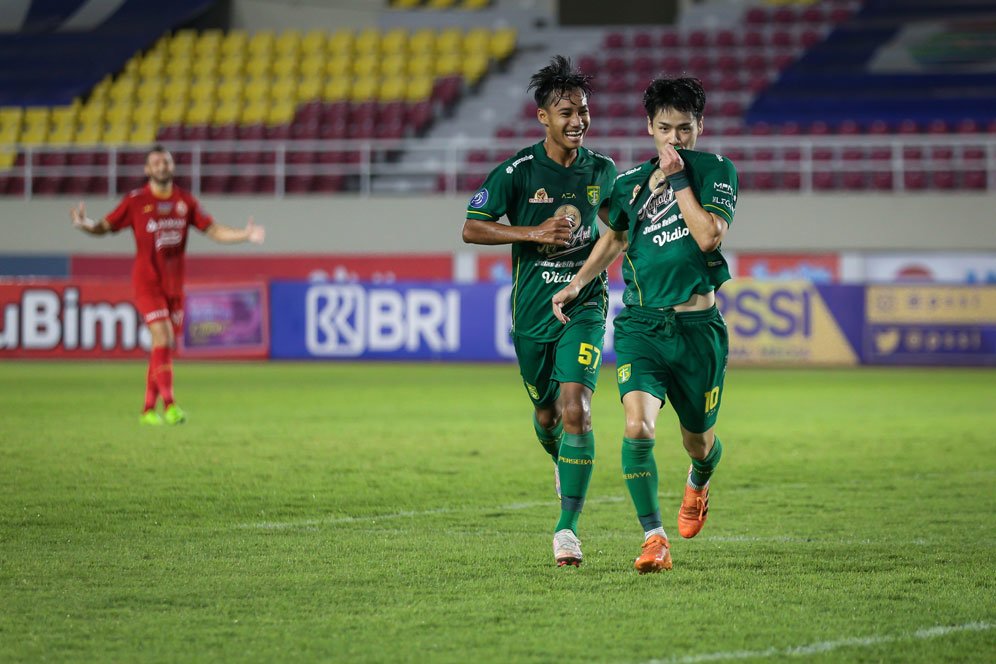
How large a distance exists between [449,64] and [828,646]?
2776cm

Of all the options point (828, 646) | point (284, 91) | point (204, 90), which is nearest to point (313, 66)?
point (284, 91)

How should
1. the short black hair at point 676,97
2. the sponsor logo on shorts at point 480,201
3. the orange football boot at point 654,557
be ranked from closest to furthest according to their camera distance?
the orange football boot at point 654,557, the short black hair at point 676,97, the sponsor logo on shorts at point 480,201

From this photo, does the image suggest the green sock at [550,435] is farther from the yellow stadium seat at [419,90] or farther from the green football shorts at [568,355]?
→ the yellow stadium seat at [419,90]

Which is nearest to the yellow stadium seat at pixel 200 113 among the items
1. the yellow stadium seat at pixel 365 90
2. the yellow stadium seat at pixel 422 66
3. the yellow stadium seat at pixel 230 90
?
the yellow stadium seat at pixel 230 90

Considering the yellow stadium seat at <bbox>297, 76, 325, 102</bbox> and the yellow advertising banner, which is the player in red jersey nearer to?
the yellow advertising banner

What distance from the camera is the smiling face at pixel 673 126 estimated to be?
6500 millimetres

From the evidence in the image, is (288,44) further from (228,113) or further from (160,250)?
(160,250)

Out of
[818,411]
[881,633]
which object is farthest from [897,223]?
[881,633]

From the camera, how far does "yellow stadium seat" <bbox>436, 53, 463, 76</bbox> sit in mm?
31672

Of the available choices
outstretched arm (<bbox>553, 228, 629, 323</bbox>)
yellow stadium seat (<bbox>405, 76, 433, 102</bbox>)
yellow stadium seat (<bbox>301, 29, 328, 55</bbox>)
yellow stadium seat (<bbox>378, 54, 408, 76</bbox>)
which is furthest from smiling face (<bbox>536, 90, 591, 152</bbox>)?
yellow stadium seat (<bbox>301, 29, 328, 55</bbox>)

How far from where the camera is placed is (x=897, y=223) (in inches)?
1034

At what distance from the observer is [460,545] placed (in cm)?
715

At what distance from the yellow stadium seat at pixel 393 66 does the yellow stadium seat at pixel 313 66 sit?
49.8 inches

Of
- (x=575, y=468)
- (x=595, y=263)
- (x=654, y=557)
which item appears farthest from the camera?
(x=595, y=263)
